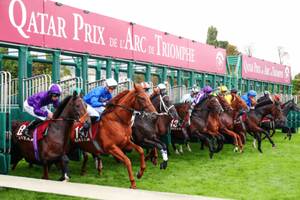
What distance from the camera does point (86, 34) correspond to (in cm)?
1020

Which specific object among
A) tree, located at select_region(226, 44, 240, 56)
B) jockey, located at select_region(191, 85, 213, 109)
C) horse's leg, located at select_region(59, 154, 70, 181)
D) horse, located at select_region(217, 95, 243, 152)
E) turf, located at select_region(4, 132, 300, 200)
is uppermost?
tree, located at select_region(226, 44, 240, 56)

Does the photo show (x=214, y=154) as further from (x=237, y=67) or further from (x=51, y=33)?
(x=237, y=67)

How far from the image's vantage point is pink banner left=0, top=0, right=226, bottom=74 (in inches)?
328

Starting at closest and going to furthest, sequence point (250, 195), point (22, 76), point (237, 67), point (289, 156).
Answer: point (250, 195)
point (22, 76)
point (289, 156)
point (237, 67)

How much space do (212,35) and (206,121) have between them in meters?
45.9

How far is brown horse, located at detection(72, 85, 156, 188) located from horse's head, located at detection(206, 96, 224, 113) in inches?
137

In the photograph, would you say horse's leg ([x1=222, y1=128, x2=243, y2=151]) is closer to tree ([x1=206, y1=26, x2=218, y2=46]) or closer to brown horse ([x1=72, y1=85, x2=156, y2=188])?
brown horse ([x1=72, y1=85, x2=156, y2=188])

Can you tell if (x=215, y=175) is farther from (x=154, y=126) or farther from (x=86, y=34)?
(x=86, y=34)

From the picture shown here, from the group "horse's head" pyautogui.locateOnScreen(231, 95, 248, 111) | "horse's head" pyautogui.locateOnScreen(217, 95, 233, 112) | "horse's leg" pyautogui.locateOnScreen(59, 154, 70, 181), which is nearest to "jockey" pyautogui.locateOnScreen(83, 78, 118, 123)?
"horse's leg" pyautogui.locateOnScreen(59, 154, 70, 181)

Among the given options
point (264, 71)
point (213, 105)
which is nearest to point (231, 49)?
point (264, 71)

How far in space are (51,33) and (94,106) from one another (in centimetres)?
233

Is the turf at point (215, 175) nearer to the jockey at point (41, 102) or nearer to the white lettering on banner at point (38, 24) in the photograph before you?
Answer: the jockey at point (41, 102)

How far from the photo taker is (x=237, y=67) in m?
19.0

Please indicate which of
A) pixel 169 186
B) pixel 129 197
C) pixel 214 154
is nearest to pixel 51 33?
pixel 169 186
